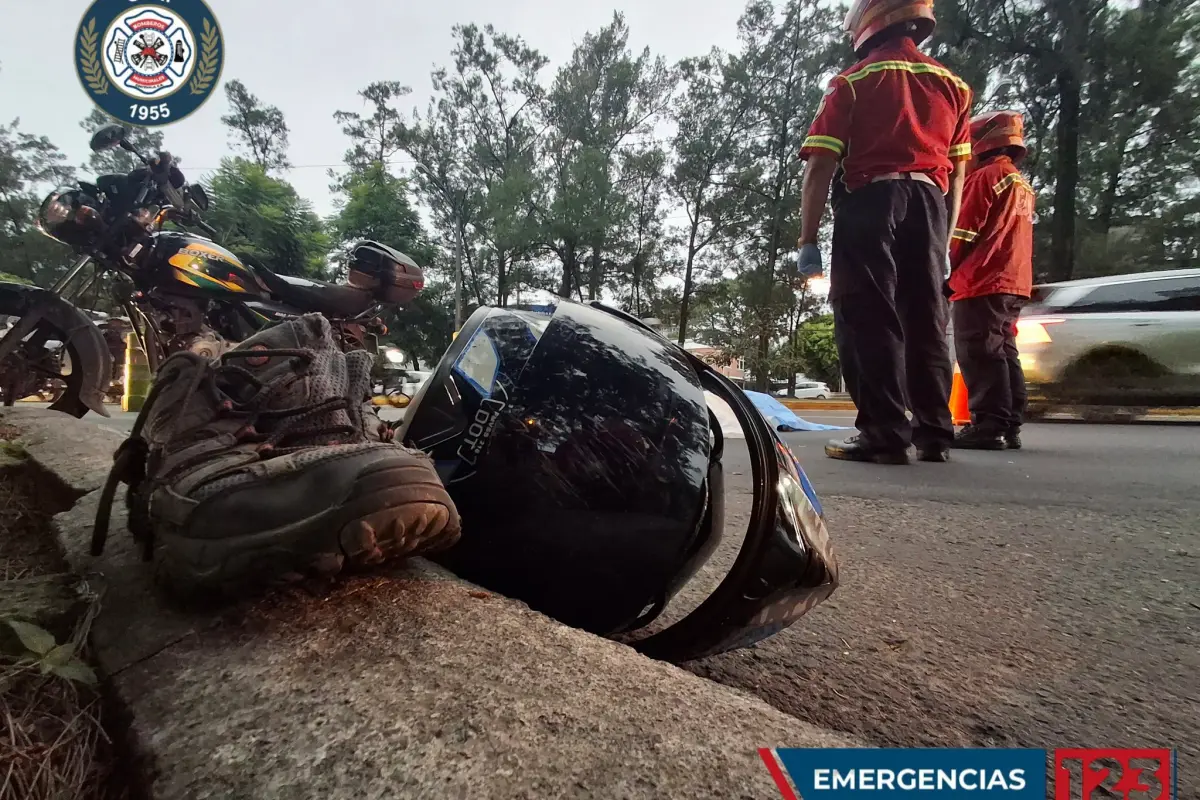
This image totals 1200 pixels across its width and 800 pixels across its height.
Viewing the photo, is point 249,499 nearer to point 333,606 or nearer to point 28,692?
point 333,606

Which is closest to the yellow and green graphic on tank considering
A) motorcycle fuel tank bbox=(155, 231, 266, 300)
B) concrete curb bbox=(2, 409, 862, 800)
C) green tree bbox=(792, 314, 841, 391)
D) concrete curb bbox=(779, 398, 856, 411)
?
motorcycle fuel tank bbox=(155, 231, 266, 300)

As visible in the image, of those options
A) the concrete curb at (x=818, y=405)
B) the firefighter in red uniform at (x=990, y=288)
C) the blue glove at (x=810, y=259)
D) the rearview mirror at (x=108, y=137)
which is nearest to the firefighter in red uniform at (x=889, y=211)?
the blue glove at (x=810, y=259)

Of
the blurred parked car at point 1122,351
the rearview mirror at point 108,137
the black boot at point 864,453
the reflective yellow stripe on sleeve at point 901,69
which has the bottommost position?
the black boot at point 864,453

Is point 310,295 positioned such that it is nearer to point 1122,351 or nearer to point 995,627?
point 995,627

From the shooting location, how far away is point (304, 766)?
0.49 meters

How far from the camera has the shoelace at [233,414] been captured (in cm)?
87

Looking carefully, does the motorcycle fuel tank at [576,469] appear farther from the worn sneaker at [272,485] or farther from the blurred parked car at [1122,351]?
the blurred parked car at [1122,351]

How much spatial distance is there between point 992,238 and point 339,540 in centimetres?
375

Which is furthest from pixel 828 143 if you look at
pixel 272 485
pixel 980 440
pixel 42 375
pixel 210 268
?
pixel 42 375

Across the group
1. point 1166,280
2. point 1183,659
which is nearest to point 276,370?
point 1183,659

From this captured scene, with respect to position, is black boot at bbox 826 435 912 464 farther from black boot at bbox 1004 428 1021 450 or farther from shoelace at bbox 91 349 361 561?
shoelace at bbox 91 349 361 561

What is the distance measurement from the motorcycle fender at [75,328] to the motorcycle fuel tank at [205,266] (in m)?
Result: 0.90

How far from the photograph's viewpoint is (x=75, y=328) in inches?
141

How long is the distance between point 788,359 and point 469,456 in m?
18.8
